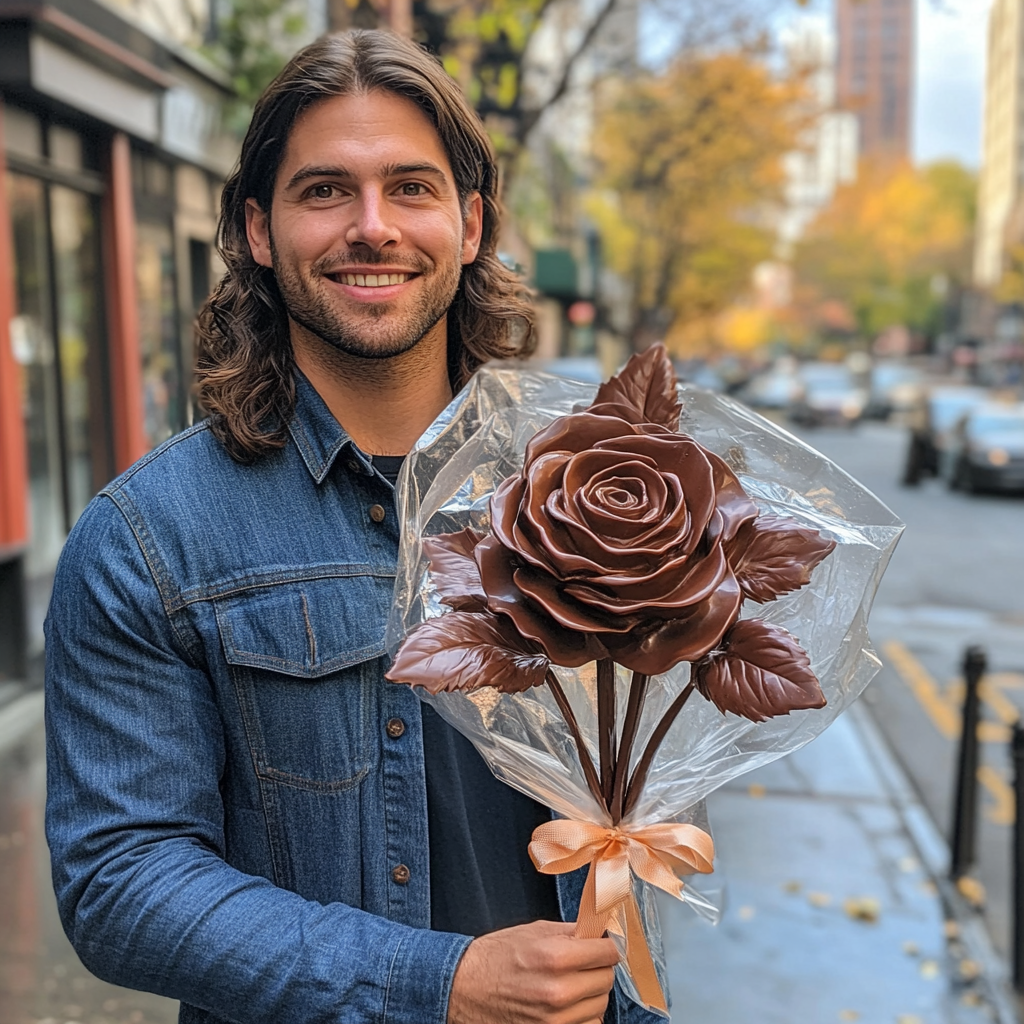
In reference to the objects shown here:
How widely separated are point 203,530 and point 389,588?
0.27 metres

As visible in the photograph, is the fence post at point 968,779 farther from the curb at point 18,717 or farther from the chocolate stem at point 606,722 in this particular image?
the curb at point 18,717

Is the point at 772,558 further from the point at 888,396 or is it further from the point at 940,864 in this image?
the point at 888,396

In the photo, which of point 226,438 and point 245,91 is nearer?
point 226,438

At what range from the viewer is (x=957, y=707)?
8.24 meters

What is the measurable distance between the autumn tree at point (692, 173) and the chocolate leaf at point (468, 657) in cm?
1668

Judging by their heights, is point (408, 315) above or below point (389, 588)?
above

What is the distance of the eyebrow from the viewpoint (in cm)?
168

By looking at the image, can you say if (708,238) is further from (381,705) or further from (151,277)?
(381,705)

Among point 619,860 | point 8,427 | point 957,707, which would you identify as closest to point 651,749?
point 619,860

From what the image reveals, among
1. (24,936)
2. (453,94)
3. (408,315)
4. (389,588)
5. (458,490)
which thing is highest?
(453,94)

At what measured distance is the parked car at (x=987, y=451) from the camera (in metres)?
19.2

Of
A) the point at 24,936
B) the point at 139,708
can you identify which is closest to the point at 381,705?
the point at 139,708

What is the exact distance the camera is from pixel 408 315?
68.6 inches

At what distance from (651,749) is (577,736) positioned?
9 cm
